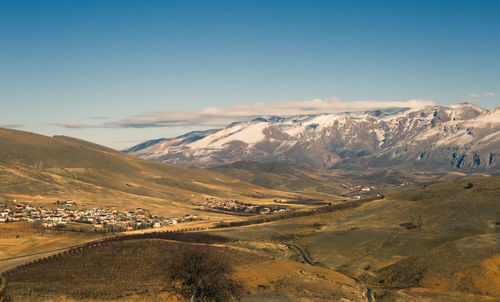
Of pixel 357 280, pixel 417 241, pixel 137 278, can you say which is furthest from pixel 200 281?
pixel 417 241

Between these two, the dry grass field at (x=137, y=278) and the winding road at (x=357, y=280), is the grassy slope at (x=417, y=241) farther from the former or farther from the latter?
the dry grass field at (x=137, y=278)

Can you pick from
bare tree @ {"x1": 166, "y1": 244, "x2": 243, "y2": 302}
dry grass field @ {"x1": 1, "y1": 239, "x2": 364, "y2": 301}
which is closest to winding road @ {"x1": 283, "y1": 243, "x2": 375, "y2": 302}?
dry grass field @ {"x1": 1, "y1": 239, "x2": 364, "y2": 301}

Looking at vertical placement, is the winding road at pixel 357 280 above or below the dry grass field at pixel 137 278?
below

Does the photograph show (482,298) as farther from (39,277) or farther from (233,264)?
(39,277)

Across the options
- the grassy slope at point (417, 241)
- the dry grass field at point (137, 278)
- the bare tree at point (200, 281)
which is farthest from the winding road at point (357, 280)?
the bare tree at point (200, 281)

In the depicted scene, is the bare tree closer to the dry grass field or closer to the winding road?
the dry grass field
